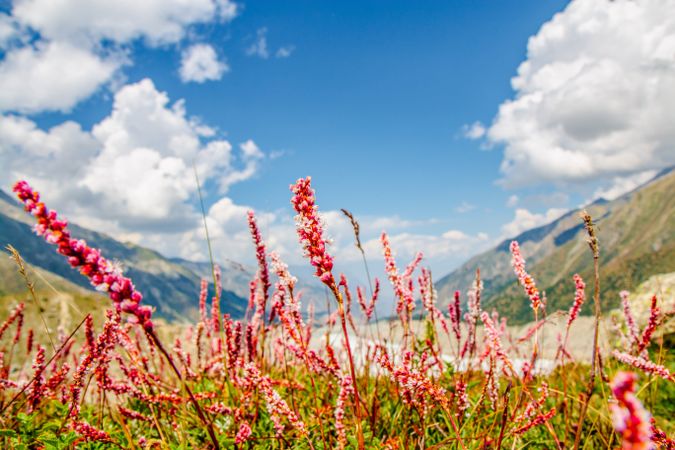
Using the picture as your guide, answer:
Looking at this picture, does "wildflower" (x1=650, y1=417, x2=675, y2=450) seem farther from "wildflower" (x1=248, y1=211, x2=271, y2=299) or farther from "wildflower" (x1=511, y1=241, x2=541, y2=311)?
"wildflower" (x1=248, y1=211, x2=271, y2=299)

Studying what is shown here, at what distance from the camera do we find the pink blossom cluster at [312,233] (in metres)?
2.29

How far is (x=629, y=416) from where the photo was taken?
1072 millimetres

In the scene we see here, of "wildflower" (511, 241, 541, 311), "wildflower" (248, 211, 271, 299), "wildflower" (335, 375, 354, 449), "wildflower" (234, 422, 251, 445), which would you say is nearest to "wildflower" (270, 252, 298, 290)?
"wildflower" (248, 211, 271, 299)

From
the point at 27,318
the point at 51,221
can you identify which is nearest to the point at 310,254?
the point at 51,221

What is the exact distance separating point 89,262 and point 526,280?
2.63m

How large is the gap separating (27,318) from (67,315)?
7.55 metres

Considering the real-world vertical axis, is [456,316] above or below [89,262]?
below

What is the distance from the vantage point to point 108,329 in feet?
10.4

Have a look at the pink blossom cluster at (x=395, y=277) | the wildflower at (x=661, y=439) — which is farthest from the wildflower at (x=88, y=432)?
the wildflower at (x=661, y=439)

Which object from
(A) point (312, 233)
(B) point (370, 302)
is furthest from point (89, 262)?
(B) point (370, 302)

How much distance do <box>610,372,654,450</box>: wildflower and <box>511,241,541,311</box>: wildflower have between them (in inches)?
61.2

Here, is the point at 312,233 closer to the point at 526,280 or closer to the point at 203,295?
the point at 526,280

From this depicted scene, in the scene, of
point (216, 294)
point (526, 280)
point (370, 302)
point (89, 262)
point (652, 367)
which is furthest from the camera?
point (370, 302)

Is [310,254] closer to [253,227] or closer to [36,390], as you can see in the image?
[253,227]
